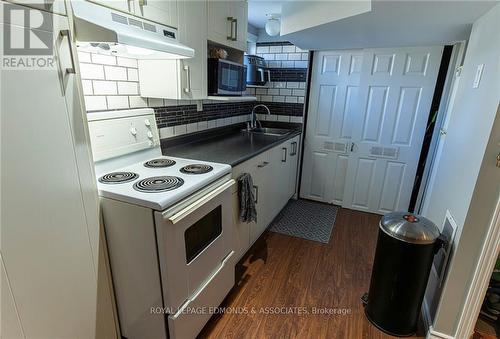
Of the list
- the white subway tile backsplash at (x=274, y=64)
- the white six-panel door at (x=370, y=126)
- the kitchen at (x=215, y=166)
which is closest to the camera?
the kitchen at (x=215, y=166)

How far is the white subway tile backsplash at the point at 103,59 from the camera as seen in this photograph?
5.00 ft

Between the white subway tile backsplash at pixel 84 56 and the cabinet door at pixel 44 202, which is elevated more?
the white subway tile backsplash at pixel 84 56

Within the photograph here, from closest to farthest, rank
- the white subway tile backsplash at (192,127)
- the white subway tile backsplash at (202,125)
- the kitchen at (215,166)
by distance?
1. the kitchen at (215,166)
2. the white subway tile backsplash at (192,127)
3. the white subway tile backsplash at (202,125)

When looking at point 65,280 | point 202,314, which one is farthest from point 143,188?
point 202,314

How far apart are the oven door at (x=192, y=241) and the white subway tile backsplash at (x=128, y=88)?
35.6 inches

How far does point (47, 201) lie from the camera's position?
1003 millimetres

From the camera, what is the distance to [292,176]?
133 inches

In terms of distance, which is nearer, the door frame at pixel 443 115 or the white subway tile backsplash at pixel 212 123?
the door frame at pixel 443 115

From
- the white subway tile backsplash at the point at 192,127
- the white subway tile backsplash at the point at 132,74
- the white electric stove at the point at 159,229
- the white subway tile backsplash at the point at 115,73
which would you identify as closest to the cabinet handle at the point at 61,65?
the white electric stove at the point at 159,229

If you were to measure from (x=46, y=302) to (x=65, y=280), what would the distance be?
94 mm

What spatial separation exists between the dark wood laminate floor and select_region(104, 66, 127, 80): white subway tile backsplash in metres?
1.68

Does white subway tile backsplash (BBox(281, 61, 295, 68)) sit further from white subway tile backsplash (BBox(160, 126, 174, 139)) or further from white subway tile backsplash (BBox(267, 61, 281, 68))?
white subway tile backsplash (BBox(160, 126, 174, 139))

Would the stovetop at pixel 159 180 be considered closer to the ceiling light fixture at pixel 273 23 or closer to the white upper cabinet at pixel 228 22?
the white upper cabinet at pixel 228 22
